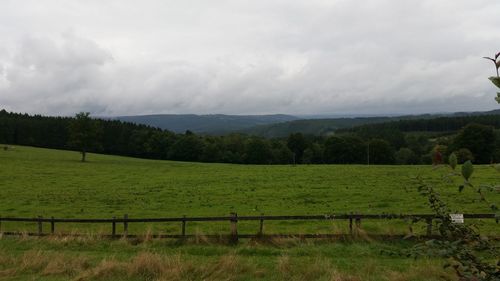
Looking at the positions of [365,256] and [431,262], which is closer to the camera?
[431,262]

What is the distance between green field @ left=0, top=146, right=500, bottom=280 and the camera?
10305 mm

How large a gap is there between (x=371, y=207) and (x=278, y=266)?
1522 cm

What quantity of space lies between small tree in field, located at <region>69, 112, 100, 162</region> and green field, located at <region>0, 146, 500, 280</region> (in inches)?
781

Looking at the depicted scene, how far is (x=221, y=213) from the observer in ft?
79.3

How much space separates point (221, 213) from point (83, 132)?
59.3 meters

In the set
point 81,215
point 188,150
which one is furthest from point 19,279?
point 188,150

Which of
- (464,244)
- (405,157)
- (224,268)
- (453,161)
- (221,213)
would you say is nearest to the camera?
(453,161)

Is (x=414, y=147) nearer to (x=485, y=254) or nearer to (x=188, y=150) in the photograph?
(x=188, y=150)

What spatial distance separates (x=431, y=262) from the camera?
10750 millimetres

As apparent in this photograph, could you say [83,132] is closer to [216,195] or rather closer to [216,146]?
[216,146]

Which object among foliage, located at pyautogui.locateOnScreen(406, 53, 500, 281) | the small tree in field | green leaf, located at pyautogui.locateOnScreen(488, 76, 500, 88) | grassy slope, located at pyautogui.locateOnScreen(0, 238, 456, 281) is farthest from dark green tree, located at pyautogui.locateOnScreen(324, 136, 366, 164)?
green leaf, located at pyautogui.locateOnScreen(488, 76, 500, 88)

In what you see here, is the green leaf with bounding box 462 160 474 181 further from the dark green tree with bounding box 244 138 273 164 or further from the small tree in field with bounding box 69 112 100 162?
the dark green tree with bounding box 244 138 273 164

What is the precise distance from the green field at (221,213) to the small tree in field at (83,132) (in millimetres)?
19841

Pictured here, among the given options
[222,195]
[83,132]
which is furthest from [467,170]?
[83,132]
